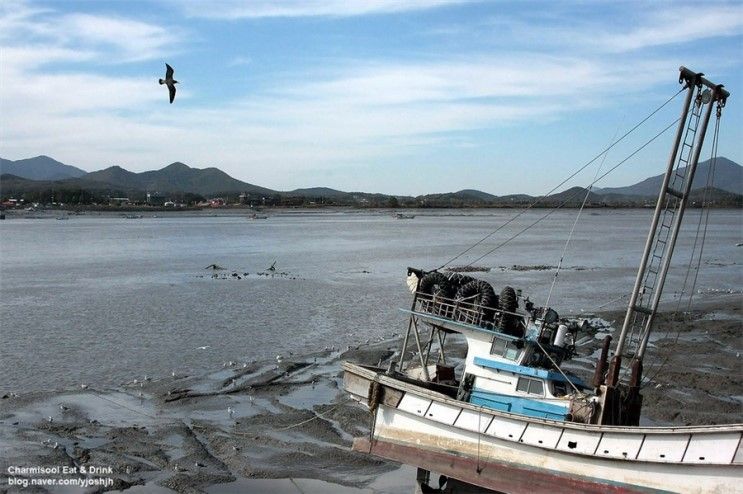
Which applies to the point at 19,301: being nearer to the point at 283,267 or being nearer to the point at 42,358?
the point at 42,358

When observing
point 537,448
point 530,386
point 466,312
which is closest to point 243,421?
point 466,312

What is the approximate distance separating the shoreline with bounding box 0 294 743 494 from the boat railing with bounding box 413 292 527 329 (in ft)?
10.6

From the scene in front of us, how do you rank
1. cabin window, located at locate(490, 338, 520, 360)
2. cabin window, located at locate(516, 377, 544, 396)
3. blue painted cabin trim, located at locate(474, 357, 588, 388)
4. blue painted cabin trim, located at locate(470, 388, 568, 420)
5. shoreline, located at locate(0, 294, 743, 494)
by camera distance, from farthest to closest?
cabin window, located at locate(490, 338, 520, 360) < shoreline, located at locate(0, 294, 743, 494) < cabin window, located at locate(516, 377, 544, 396) < blue painted cabin trim, located at locate(474, 357, 588, 388) < blue painted cabin trim, located at locate(470, 388, 568, 420)

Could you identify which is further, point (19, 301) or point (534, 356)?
point (19, 301)

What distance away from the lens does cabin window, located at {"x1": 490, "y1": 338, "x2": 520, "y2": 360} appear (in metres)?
16.8

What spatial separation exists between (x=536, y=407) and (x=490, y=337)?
188 cm

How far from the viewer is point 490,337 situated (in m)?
17.1

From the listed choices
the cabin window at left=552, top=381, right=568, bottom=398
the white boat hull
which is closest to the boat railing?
the cabin window at left=552, top=381, right=568, bottom=398

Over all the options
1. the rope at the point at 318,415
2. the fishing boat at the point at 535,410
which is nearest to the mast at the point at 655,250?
the fishing boat at the point at 535,410

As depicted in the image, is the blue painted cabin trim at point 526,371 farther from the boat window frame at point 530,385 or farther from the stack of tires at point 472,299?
the stack of tires at point 472,299

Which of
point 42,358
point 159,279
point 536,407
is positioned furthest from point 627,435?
point 159,279

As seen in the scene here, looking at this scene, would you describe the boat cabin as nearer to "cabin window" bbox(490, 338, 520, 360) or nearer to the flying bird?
"cabin window" bbox(490, 338, 520, 360)

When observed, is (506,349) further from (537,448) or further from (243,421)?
(243,421)

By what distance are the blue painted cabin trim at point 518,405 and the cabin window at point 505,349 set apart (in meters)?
0.89
